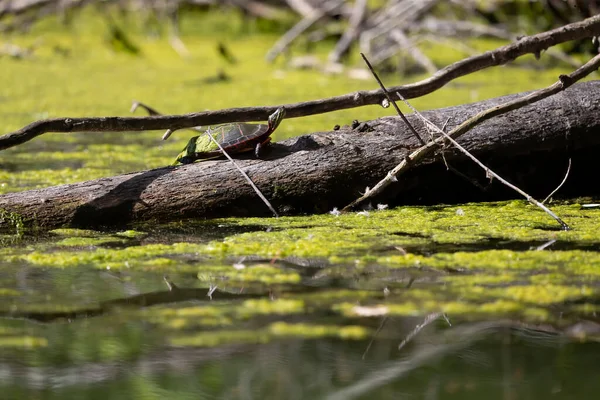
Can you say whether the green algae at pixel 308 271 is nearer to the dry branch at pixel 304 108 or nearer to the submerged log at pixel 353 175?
the submerged log at pixel 353 175

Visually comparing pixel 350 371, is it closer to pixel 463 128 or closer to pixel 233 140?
pixel 463 128

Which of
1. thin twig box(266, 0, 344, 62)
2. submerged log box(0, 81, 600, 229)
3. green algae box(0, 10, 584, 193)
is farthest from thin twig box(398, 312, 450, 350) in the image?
thin twig box(266, 0, 344, 62)

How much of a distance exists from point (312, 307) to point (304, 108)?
1.30 meters

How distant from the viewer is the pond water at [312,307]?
1.72 m

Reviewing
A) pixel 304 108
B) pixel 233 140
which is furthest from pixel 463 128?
pixel 233 140

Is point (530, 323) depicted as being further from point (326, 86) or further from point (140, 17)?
point (140, 17)

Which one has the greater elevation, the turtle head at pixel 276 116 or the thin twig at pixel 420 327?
the turtle head at pixel 276 116

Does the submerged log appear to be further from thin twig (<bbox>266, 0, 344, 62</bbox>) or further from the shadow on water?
thin twig (<bbox>266, 0, 344, 62</bbox>)

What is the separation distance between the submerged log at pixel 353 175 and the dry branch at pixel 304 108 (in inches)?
5.1

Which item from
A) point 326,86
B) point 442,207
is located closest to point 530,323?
point 442,207

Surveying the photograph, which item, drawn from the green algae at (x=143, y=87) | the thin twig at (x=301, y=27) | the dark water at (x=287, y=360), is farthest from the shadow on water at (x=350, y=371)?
the thin twig at (x=301, y=27)

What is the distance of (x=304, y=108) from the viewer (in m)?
3.27

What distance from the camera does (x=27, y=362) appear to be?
1.81 m

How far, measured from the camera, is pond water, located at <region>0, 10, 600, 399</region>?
172 centimetres
